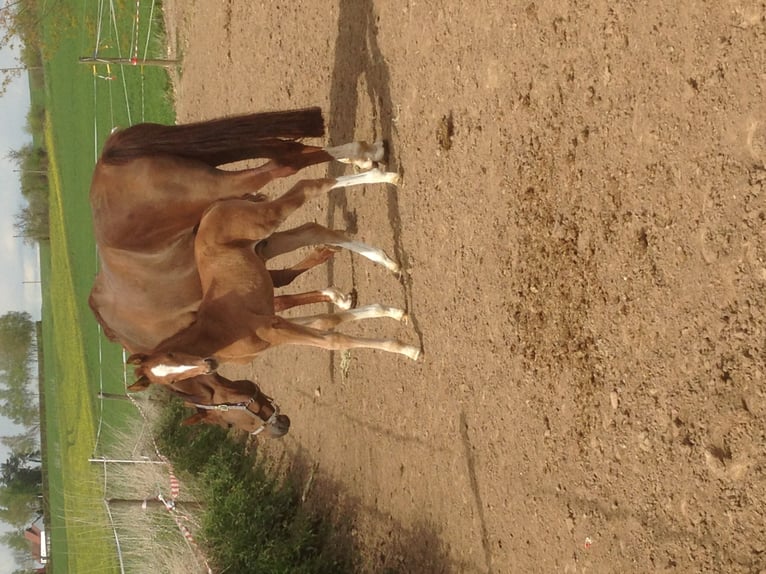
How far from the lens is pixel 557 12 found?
3854mm

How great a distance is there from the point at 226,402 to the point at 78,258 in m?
20.0

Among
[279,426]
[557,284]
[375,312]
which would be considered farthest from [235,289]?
[557,284]

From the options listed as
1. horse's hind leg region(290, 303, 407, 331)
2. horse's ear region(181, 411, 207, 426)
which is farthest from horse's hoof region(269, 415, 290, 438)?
horse's hind leg region(290, 303, 407, 331)

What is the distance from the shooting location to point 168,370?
435cm

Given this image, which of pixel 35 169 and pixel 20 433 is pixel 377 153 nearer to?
pixel 35 169

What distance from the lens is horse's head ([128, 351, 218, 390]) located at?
4.33m

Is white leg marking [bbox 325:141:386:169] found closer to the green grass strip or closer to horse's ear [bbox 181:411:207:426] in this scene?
horse's ear [bbox 181:411:207:426]

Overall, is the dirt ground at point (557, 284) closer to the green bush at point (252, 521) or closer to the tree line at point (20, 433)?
the green bush at point (252, 521)

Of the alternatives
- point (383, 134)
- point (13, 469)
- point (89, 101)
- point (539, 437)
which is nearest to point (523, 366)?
point (539, 437)

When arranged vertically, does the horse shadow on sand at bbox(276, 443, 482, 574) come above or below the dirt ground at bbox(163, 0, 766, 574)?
below

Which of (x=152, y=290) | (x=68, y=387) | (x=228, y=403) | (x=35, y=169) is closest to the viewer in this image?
(x=152, y=290)

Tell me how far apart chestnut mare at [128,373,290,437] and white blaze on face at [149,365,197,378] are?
95 cm

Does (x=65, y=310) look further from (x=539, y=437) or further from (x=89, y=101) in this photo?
(x=539, y=437)

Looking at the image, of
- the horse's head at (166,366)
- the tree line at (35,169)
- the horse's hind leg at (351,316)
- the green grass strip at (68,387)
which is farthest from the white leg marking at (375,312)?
the tree line at (35,169)
